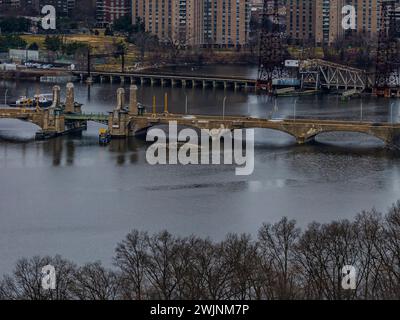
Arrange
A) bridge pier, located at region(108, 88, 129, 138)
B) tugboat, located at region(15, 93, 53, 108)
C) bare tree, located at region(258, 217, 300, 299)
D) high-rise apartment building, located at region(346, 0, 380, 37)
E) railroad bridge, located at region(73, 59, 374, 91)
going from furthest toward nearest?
high-rise apartment building, located at region(346, 0, 380, 37) → railroad bridge, located at region(73, 59, 374, 91) → tugboat, located at region(15, 93, 53, 108) → bridge pier, located at region(108, 88, 129, 138) → bare tree, located at region(258, 217, 300, 299)

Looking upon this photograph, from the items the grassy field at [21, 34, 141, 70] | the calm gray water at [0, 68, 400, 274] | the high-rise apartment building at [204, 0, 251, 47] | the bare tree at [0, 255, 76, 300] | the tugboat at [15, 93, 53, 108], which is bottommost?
the calm gray water at [0, 68, 400, 274]

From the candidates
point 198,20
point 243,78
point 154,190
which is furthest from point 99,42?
point 154,190

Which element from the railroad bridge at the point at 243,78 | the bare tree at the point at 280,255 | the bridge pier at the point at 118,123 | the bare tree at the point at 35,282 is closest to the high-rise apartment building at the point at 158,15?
the railroad bridge at the point at 243,78

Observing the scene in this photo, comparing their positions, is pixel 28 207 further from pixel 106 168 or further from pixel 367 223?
pixel 367 223

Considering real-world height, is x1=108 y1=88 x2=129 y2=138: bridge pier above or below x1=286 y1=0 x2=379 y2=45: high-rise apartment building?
below

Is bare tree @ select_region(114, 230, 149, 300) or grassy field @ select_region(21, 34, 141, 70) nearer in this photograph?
bare tree @ select_region(114, 230, 149, 300)

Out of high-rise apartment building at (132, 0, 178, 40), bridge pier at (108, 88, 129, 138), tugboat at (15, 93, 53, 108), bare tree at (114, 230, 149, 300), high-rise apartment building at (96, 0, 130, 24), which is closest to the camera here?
bare tree at (114, 230, 149, 300)

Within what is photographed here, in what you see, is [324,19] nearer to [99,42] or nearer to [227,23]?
[227,23]

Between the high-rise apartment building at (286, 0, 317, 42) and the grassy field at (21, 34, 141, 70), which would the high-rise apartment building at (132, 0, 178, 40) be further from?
the high-rise apartment building at (286, 0, 317, 42)

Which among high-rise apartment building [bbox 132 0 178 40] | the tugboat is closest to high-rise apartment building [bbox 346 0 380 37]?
high-rise apartment building [bbox 132 0 178 40]
